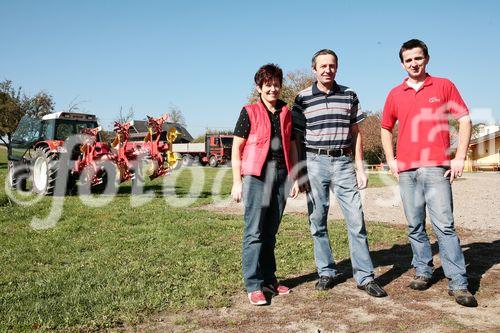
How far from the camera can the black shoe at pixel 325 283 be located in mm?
4039

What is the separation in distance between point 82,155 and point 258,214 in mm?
9104

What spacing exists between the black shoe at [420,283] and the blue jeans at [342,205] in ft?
1.24

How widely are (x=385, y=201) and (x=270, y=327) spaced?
29.9 feet

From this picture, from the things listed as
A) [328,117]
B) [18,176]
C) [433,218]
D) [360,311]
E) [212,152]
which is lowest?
[360,311]

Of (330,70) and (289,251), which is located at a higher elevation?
(330,70)

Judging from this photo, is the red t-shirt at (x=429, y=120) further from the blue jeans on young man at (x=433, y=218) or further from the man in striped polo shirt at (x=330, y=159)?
the man in striped polo shirt at (x=330, y=159)

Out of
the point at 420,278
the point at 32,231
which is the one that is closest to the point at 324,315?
the point at 420,278

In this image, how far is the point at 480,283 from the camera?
4.12 metres

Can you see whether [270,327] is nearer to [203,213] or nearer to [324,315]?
[324,315]

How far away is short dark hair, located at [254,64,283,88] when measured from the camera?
3.85 metres

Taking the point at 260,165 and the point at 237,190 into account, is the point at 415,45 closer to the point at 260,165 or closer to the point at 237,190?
the point at 260,165

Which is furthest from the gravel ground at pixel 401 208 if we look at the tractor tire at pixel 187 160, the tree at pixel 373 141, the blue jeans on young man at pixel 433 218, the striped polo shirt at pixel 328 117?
the tree at pixel 373 141

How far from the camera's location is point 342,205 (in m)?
4.12

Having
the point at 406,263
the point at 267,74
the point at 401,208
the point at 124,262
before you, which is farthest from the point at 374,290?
the point at 401,208
